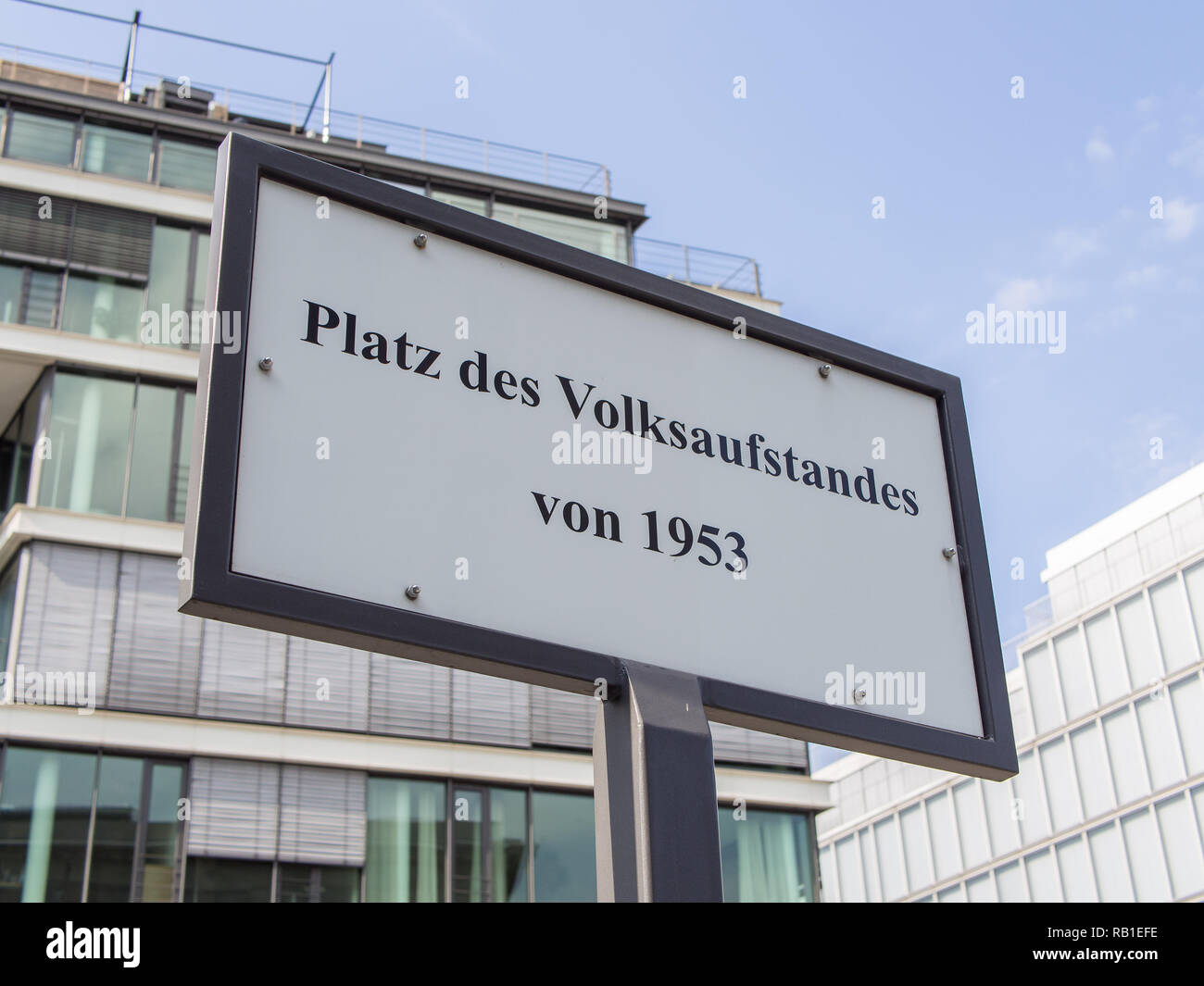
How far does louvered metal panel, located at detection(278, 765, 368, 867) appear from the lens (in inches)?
788

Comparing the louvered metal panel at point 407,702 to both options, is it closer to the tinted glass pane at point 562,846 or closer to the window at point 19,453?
the tinted glass pane at point 562,846

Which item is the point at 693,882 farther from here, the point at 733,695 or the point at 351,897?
the point at 351,897

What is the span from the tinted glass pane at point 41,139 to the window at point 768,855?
1468 centimetres

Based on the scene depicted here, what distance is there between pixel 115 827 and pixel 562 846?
640 centimetres

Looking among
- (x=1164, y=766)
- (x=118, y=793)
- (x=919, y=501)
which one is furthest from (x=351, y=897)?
(x=1164, y=766)

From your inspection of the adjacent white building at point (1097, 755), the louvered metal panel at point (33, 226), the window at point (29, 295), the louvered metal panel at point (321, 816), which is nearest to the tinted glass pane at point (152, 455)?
the window at point (29, 295)

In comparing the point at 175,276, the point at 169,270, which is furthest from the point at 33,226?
the point at 175,276

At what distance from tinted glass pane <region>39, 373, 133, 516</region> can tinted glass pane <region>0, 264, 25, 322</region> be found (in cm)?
130

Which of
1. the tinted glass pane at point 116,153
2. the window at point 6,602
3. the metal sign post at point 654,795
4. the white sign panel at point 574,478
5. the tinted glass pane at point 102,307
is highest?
the tinted glass pane at point 116,153

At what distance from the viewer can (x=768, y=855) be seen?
2277cm

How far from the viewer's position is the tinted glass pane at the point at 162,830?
18844 millimetres

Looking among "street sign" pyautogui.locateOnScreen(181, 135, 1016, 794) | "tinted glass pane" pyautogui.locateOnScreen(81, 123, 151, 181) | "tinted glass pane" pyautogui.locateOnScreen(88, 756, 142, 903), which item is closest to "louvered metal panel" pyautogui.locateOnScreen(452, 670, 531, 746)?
"tinted glass pane" pyautogui.locateOnScreen(88, 756, 142, 903)

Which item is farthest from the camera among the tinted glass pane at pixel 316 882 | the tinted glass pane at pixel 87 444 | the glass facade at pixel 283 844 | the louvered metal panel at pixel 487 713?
the louvered metal panel at pixel 487 713
